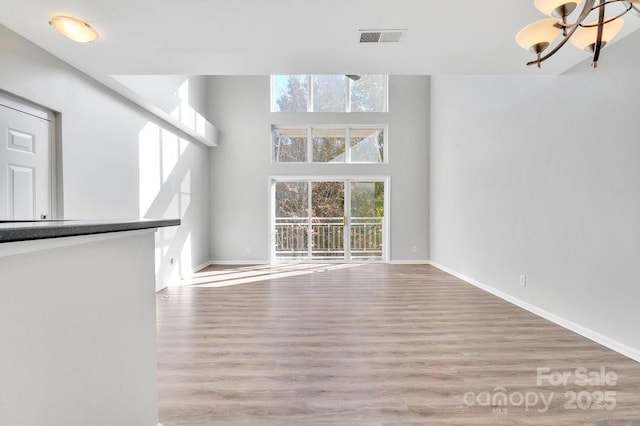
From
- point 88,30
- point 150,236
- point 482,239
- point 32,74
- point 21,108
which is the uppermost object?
point 88,30

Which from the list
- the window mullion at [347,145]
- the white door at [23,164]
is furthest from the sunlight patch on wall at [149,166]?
the window mullion at [347,145]

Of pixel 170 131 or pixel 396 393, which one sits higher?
pixel 170 131

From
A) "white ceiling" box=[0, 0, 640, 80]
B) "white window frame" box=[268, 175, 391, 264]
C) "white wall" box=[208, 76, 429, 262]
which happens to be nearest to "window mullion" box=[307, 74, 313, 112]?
"white wall" box=[208, 76, 429, 262]

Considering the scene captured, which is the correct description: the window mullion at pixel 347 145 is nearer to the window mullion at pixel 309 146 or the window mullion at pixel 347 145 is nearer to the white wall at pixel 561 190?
the window mullion at pixel 309 146

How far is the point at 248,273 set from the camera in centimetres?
544

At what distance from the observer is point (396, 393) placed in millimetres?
1912

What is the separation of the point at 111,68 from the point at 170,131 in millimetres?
1842

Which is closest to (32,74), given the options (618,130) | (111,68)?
(111,68)

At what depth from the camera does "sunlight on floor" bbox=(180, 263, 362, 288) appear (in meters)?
4.80

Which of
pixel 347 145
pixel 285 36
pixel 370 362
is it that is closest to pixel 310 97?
pixel 347 145

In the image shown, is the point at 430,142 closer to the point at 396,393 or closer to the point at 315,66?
the point at 315,66

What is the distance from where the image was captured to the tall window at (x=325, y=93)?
20.9 feet

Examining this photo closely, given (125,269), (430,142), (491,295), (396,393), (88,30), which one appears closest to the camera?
(125,269)

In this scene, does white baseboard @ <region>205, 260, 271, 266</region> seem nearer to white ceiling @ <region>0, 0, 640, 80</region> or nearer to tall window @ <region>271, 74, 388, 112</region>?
tall window @ <region>271, 74, 388, 112</region>
